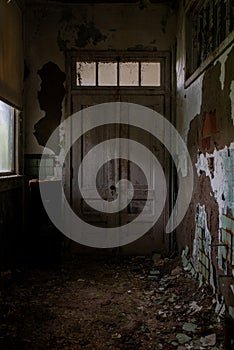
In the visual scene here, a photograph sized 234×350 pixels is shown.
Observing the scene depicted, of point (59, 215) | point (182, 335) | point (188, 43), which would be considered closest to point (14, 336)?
point (182, 335)

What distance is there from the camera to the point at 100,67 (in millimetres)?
5277

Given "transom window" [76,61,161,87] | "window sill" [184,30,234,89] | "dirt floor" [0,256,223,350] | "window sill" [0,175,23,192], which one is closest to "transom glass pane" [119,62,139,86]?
"transom window" [76,61,161,87]

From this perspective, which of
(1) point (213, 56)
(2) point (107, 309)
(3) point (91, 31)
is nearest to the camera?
(1) point (213, 56)

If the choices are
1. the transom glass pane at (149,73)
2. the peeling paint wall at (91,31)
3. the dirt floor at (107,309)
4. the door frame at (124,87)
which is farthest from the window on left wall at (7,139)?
the transom glass pane at (149,73)

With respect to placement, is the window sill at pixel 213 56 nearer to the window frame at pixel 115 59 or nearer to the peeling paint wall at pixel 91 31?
the window frame at pixel 115 59

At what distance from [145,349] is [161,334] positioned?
271mm

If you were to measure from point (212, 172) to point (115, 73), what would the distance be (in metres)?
2.33

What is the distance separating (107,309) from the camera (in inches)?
138

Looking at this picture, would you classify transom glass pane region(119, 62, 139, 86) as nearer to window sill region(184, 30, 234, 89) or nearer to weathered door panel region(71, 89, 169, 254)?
weathered door panel region(71, 89, 169, 254)

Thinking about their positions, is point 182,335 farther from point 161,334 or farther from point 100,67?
point 100,67

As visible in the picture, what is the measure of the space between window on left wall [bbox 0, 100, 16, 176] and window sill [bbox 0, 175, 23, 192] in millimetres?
85

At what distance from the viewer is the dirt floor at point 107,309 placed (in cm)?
288

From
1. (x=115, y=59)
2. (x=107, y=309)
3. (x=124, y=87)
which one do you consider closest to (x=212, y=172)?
(x=107, y=309)

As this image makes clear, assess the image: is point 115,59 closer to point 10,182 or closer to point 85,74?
point 85,74
